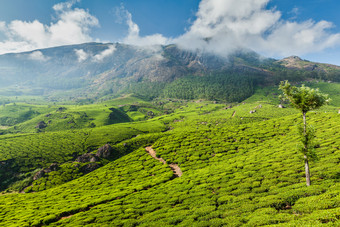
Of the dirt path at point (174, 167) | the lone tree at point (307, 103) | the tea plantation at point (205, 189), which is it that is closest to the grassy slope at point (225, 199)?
the tea plantation at point (205, 189)

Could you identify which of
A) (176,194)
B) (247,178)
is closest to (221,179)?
(247,178)

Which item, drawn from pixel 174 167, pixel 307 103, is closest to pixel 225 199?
pixel 307 103

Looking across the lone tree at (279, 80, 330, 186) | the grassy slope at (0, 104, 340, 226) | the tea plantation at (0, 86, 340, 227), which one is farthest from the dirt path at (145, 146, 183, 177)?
the lone tree at (279, 80, 330, 186)

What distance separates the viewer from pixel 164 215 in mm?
28766

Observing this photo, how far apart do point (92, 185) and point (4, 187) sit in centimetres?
6734

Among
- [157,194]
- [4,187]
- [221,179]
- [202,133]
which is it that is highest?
[202,133]

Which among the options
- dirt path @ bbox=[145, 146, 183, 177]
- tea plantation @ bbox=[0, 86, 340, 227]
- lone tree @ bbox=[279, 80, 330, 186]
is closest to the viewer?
tea plantation @ bbox=[0, 86, 340, 227]

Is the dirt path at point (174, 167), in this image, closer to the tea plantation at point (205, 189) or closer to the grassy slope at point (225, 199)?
the tea plantation at point (205, 189)

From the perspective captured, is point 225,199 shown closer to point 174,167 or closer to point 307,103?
point 307,103

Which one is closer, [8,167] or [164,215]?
[164,215]

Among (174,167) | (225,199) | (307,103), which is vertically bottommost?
(174,167)

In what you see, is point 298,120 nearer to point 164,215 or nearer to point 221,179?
point 221,179

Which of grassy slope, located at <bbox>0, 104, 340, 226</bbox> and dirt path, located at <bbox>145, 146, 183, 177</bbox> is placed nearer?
grassy slope, located at <bbox>0, 104, 340, 226</bbox>

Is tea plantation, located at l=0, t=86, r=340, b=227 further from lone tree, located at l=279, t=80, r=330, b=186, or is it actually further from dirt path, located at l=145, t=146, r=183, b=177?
lone tree, located at l=279, t=80, r=330, b=186
